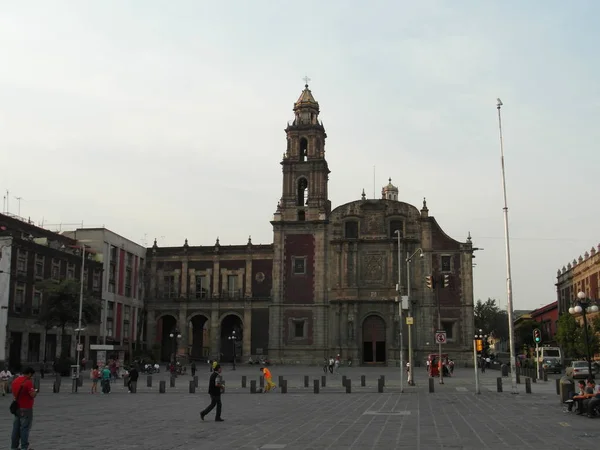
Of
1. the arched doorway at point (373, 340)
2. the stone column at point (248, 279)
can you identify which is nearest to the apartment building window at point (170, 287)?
the stone column at point (248, 279)

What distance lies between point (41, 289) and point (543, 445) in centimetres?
5047

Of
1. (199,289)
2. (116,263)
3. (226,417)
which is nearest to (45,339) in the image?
(116,263)

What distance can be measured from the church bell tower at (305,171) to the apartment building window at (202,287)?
1230cm

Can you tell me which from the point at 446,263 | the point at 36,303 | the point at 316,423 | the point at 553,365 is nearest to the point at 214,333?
the point at 36,303

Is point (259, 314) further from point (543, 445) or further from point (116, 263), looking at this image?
point (543, 445)

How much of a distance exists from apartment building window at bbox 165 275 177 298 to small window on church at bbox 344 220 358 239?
21630 millimetres

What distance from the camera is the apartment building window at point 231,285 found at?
258 feet

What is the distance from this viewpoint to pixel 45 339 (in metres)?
57.8

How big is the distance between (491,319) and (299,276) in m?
61.9

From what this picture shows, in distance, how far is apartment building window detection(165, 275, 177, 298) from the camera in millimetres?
80875

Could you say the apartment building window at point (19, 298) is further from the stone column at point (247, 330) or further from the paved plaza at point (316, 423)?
the stone column at point (247, 330)

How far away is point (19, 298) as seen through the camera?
2172 inches

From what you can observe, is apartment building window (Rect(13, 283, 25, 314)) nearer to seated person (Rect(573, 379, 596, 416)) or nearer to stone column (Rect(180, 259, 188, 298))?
stone column (Rect(180, 259, 188, 298))

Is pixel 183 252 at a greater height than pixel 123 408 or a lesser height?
greater
